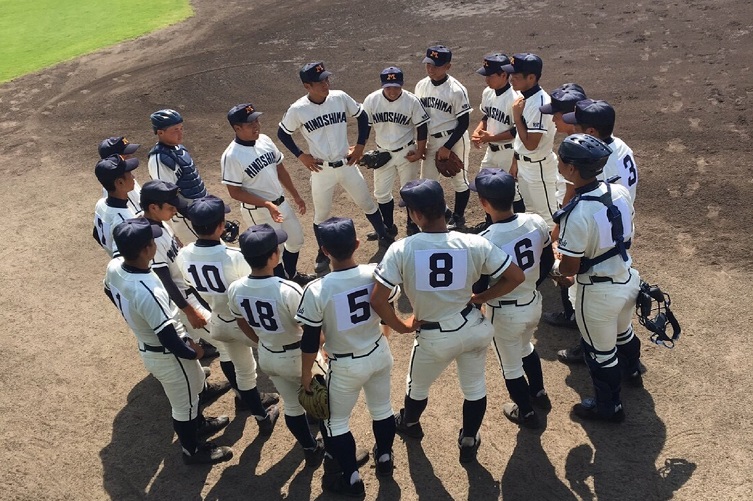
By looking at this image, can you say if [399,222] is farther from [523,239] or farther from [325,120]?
[523,239]

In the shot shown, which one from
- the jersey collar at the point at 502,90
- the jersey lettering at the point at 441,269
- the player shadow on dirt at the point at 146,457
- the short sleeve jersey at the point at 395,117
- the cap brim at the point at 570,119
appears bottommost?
the player shadow on dirt at the point at 146,457

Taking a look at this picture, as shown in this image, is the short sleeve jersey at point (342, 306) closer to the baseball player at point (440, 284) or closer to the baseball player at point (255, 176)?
the baseball player at point (440, 284)

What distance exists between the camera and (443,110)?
7496mm

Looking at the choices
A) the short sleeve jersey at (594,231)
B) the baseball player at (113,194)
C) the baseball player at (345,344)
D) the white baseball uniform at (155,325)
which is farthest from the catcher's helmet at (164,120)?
the short sleeve jersey at (594,231)

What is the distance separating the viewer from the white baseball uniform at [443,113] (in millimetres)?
A: 7398

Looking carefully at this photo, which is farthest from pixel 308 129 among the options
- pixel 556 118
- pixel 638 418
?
pixel 638 418

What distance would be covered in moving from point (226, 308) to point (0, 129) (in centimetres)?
1000

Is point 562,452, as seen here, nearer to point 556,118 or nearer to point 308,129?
point 556,118

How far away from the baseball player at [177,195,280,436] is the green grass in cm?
1238

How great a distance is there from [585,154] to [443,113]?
3.43 metres

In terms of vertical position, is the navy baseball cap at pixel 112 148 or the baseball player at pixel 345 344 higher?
the navy baseball cap at pixel 112 148

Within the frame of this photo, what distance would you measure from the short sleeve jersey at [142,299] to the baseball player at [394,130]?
3.79 m

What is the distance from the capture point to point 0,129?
1226cm

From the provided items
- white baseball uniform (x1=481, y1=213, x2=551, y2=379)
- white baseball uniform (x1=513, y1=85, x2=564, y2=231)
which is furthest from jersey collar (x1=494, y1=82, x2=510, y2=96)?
white baseball uniform (x1=481, y1=213, x2=551, y2=379)
